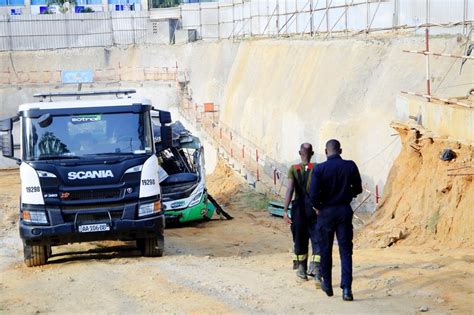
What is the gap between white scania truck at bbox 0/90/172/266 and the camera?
15.2 metres

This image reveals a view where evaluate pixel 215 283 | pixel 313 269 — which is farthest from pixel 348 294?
pixel 215 283

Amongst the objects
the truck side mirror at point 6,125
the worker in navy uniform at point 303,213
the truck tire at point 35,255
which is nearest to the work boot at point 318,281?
the worker in navy uniform at point 303,213

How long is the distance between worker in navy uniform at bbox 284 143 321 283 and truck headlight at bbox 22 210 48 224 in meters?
4.89

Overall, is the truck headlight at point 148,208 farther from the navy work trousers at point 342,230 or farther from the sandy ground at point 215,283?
the navy work trousers at point 342,230

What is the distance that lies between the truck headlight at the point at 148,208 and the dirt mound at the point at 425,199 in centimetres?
416

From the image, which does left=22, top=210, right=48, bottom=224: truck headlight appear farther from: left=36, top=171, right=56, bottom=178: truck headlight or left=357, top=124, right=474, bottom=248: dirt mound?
left=357, top=124, right=474, bottom=248: dirt mound

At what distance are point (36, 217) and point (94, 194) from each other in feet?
3.45

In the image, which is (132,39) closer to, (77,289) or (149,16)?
(149,16)

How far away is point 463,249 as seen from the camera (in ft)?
47.6

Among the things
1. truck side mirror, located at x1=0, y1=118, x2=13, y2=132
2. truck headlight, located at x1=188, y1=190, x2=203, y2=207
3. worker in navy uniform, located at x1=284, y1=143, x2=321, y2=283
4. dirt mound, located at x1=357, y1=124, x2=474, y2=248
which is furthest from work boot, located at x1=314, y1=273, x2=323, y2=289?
truck headlight, located at x1=188, y1=190, x2=203, y2=207

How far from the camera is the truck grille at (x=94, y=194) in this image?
600 inches

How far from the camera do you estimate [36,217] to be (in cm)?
1523

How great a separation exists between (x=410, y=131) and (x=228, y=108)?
77.1 feet

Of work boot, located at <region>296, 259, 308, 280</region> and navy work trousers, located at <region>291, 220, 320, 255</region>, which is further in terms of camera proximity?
work boot, located at <region>296, 259, 308, 280</region>
